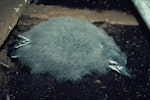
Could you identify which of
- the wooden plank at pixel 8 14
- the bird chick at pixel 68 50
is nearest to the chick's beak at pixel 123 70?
the bird chick at pixel 68 50

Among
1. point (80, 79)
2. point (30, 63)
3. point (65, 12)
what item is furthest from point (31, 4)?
point (80, 79)

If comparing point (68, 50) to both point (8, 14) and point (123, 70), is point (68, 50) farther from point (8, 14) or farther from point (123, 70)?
point (8, 14)

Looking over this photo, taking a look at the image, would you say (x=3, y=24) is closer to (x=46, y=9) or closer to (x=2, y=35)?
(x=2, y=35)

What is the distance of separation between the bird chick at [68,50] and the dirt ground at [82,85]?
7 centimetres

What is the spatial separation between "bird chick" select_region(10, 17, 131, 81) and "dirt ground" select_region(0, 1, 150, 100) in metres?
0.07

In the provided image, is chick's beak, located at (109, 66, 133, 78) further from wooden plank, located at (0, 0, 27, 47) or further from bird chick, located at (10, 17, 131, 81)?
wooden plank, located at (0, 0, 27, 47)

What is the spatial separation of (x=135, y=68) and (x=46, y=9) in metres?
1.55

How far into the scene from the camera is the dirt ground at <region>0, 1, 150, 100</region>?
2.66 metres

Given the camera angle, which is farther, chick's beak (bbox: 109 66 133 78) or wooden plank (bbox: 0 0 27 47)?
wooden plank (bbox: 0 0 27 47)

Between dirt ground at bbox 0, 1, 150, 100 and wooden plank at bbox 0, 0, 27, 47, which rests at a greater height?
wooden plank at bbox 0, 0, 27, 47

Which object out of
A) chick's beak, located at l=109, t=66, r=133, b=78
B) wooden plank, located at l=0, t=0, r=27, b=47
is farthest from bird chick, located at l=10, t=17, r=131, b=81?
wooden plank, located at l=0, t=0, r=27, b=47

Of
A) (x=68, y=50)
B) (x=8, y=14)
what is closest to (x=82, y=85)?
(x=68, y=50)

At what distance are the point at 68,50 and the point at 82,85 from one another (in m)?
0.42

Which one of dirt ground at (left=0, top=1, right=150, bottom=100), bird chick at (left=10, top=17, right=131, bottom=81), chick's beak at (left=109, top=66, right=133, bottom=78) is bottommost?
dirt ground at (left=0, top=1, right=150, bottom=100)
